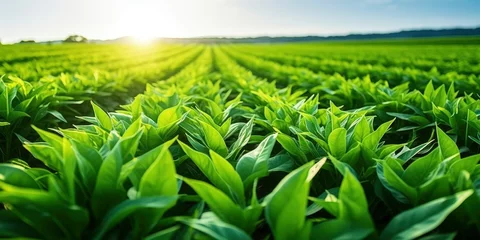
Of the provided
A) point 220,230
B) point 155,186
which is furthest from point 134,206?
point 220,230

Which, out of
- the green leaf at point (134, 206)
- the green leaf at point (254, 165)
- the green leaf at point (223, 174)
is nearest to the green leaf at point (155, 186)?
the green leaf at point (134, 206)

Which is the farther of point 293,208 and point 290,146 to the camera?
point 290,146

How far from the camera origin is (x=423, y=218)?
1.04m

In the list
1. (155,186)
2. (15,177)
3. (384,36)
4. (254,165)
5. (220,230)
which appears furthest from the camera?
(384,36)

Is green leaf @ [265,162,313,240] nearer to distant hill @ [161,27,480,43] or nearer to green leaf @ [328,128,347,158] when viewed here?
green leaf @ [328,128,347,158]

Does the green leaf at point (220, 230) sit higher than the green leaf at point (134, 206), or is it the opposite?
the green leaf at point (134, 206)

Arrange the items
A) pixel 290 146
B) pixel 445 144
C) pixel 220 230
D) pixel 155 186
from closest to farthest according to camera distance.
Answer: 1. pixel 220 230
2. pixel 155 186
3. pixel 445 144
4. pixel 290 146

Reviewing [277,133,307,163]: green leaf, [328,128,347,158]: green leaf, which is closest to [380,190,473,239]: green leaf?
[328,128,347,158]: green leaf

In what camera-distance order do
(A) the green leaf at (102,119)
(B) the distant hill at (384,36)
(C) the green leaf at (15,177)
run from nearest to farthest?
(C) the green leaf at (15,177) < (A) the green leaf at (102,119) < (B) the distant hill at (384,36)

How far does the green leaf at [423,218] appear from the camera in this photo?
39.1 inches

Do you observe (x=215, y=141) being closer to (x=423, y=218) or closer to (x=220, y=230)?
(x=220, y=230)

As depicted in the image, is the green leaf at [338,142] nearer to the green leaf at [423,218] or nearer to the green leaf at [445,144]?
the green leaf at [445,144]

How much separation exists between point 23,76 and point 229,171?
575 centimetres

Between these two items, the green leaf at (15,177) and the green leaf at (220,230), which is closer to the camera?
the green leaf at (220,230)
